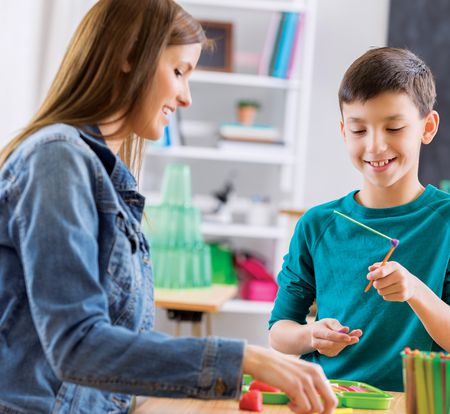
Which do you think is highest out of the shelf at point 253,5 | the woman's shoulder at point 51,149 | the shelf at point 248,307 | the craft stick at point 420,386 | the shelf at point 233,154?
the shelf at point 253,5

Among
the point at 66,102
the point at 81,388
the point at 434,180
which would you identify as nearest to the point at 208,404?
the point at 81,388

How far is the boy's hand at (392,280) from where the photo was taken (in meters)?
1.29

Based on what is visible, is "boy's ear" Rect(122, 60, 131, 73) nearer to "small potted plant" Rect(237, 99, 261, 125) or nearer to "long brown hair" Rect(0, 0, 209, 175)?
"long brown hair" Rect(0, 0, 209, 175)

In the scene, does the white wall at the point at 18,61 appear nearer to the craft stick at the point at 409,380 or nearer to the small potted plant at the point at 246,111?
the small potted plant at the point at 246,111

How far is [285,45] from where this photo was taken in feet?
14.2

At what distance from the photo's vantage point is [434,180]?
4.00 meters

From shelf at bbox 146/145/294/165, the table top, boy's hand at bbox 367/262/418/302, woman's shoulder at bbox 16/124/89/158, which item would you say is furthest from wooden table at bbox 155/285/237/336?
woman's shoulder at bbox 16/124/89/158

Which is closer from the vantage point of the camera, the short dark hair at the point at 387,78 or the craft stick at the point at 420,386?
the craft stick at the point at 420,386

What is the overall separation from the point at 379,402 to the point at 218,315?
3615 mm

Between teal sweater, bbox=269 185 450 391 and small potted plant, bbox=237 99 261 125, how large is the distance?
8.84ft

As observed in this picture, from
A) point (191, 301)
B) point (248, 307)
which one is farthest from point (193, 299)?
point (248, 307)

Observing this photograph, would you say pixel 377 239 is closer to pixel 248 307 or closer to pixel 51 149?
pixel 51 149

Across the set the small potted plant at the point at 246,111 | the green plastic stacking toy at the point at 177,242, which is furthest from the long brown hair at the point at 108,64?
the small potted plant at the point at 246,111

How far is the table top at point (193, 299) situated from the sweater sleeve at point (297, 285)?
144cm
